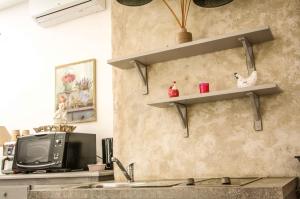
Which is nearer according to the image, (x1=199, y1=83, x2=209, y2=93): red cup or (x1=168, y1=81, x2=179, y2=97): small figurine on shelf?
(x1=199, y1=83, x2=209, y2=93): red cup

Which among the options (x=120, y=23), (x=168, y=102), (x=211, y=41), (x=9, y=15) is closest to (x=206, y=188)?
(x=168, y=102)

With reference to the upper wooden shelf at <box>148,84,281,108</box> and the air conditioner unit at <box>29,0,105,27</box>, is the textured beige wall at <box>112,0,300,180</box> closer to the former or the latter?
the upper wooden shelf at <box>148,84,281,108</box>

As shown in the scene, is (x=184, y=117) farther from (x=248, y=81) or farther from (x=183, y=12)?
(x=183, y=12)

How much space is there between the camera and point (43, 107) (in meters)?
3.87

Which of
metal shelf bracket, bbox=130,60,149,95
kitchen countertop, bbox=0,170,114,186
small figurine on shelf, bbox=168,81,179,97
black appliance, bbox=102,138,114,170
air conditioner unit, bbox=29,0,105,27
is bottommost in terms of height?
kitchen countertop, bbox=0,170,114,186

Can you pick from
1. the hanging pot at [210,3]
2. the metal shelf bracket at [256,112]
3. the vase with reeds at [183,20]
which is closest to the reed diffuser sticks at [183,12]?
the vase with reeds at [183,20]

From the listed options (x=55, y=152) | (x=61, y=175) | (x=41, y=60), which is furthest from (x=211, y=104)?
(x=41, y=60)

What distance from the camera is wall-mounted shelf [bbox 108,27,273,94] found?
2.01m

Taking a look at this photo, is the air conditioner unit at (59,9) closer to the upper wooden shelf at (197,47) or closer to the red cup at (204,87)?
the upper wooden shelf at (197,47)

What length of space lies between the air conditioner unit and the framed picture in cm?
54

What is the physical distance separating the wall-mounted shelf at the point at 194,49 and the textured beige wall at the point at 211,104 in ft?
0.19

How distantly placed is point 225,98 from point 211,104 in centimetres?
12

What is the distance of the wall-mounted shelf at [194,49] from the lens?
201cm

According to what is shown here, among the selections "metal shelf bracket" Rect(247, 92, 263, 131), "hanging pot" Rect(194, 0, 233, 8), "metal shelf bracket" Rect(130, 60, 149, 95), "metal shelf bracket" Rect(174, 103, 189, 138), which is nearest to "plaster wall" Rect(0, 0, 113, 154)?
"metal shelf bracket" Rect(130, 60, 149, 95)
